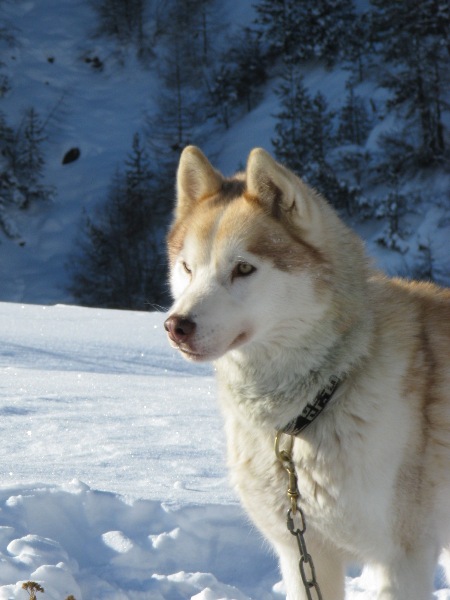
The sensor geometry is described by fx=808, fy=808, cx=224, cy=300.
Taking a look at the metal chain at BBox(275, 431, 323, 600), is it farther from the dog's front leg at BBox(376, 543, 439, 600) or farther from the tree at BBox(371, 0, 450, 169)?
the tree at BBox(371, 0, 450, 169)

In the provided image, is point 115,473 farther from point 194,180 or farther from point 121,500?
point 194,180

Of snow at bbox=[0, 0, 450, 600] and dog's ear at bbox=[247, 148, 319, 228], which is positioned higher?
dog's ear at bbox=[247, 148, 319, 228]

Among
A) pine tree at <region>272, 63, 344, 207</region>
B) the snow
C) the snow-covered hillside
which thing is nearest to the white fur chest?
the snow

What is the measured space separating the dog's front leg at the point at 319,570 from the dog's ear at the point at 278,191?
100 cm

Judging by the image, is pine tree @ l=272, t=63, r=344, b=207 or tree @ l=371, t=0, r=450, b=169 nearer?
tree @ l=371, t=0, r=450, b=169

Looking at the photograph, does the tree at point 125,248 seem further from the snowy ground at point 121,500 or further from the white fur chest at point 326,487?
the white fur chest at point 326,487

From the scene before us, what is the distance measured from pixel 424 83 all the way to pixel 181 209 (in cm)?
2732

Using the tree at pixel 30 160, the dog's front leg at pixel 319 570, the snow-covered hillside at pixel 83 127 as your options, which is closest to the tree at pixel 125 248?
the snow-covered hillside at pixel 83 127

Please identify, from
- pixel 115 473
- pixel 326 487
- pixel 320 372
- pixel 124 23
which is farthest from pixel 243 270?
pixel 124 23

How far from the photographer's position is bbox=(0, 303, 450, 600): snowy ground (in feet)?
9.68

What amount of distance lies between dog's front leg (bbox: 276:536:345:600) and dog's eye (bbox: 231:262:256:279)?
842 mm

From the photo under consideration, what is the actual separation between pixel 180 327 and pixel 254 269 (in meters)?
0.29

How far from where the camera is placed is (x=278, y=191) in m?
2.41

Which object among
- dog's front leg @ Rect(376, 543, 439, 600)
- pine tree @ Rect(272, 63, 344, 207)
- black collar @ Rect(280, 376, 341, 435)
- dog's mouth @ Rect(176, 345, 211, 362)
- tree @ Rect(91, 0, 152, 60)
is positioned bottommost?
tree @ Rect(91, 0, 152, 60)
